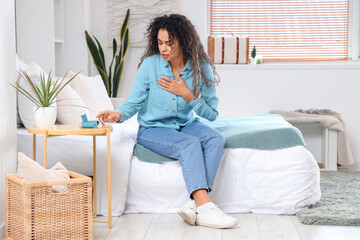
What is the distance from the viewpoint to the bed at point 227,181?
3.11 metres

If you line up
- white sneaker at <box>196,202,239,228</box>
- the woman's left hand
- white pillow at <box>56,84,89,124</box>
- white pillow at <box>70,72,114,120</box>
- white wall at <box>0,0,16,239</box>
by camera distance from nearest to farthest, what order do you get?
white wall at <box>0,0,16,239</box>, white sneaker at <box>196,202,239,228</box>, the woman's left hand, white pillow at <box>56,84,89,124</box>, white pillow at <box>70,72,114,120</box>

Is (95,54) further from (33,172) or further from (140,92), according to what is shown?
(33,172)

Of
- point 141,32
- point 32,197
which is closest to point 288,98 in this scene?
point 141,32

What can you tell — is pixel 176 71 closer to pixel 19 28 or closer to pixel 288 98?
pixel 19 28

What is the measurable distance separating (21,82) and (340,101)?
9.63 feet

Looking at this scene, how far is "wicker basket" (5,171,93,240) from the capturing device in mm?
2377

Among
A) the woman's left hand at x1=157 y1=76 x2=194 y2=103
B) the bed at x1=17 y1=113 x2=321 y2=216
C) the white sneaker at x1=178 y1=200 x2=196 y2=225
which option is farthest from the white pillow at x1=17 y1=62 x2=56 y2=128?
the white sneaker at x1=178 y1=200 x2=196 y2=225

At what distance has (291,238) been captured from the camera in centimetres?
266

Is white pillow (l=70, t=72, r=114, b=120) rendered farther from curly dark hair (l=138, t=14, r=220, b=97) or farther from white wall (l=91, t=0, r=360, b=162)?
white wall (l=91, t=0, r=360, b=162)

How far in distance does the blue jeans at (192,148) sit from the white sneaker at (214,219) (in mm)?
113

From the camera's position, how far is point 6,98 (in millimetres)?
2736

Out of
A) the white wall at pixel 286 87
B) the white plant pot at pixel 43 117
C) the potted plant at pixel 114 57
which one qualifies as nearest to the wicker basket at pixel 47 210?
the white plant pot at pixel 43 117

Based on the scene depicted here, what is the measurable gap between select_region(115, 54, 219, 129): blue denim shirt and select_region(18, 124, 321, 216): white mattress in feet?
0.75

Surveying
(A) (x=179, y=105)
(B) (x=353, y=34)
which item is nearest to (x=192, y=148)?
(A) (x=179, y=105)
